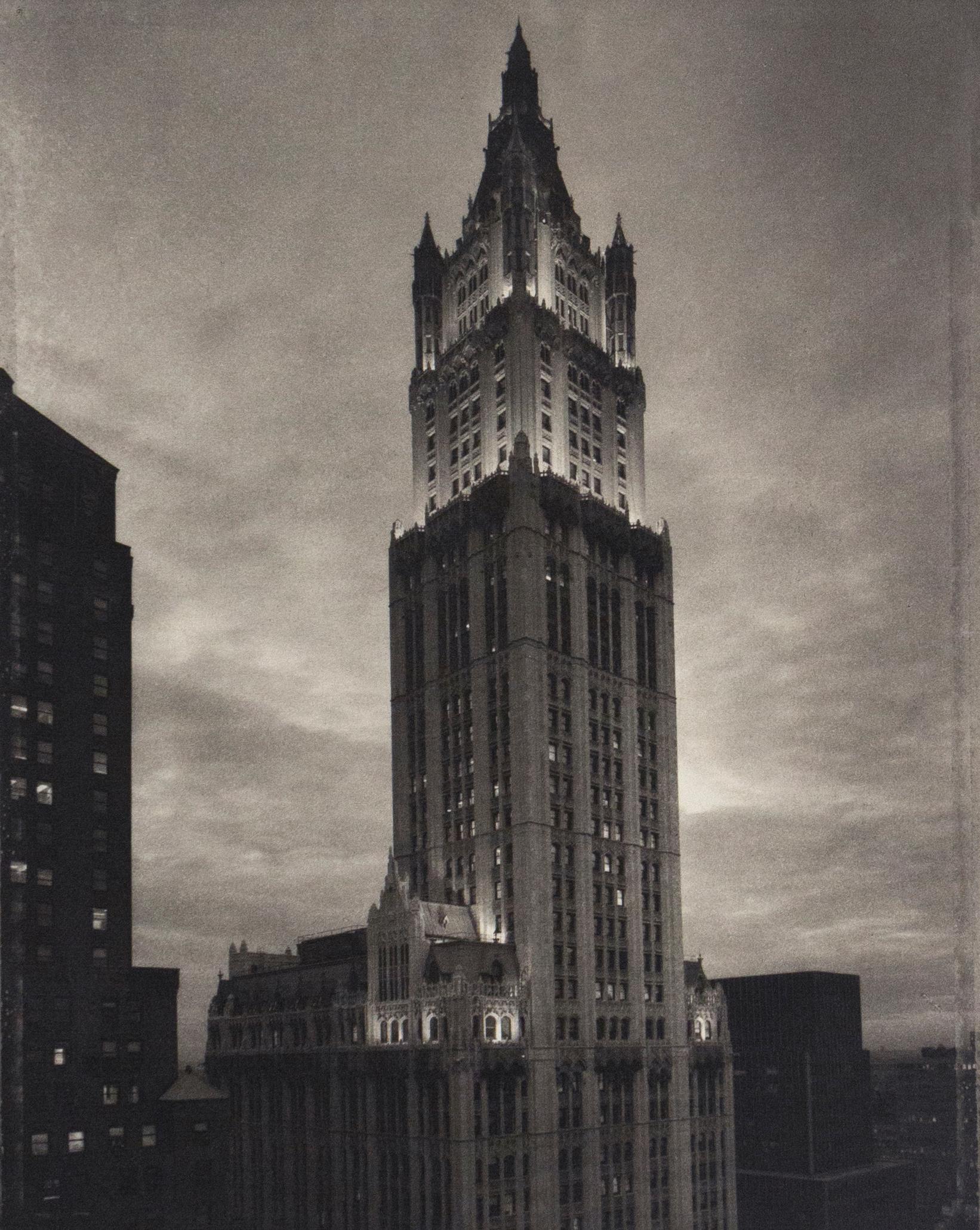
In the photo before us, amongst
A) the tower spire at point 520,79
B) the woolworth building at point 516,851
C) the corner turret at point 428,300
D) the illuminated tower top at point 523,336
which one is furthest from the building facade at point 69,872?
the tower spire at point 520,79

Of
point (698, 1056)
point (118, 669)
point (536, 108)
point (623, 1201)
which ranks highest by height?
point (536, 108)

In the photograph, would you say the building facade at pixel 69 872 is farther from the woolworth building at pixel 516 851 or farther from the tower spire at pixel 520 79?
the tower spire at pixel 520 79

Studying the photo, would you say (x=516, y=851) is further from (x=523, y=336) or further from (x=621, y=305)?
(x=621, y=305)

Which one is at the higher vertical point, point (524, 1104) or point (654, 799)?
point (654, 799)

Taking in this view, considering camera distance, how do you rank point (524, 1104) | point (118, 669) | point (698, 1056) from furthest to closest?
1. point (698, 1056)
2. point (524, 1104)
3. point (118, 669)

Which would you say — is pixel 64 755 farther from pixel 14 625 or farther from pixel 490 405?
pixel 490 405

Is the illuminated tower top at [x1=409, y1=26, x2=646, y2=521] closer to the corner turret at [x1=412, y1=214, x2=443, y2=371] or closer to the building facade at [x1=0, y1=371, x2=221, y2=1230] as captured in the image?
the corner turret at [x1=412, y1=214, x2=443, y2=371]

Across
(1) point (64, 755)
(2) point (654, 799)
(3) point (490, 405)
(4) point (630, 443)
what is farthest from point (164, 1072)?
(4) point (630, 443)

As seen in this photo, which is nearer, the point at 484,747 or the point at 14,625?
the point at 14,625
